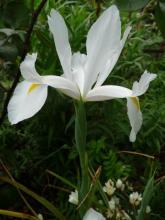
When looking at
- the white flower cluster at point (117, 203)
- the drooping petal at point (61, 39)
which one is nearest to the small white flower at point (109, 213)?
the white flower cluster at point (117, 203)

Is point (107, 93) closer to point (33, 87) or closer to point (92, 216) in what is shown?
point (33, 87)

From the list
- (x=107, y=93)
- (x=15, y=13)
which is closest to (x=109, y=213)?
(x=107, y=93)

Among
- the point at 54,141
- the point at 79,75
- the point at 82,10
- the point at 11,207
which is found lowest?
the point at 11,207

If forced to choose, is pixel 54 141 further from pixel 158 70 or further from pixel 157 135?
pixel 158 70

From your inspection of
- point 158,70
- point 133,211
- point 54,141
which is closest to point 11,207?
point 54,141

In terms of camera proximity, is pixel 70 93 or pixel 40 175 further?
pixel 40 175

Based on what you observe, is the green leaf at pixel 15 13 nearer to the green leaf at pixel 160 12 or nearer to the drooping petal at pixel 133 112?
the green leaf at pixel 160 12

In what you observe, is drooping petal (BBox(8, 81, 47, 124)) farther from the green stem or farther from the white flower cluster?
the white flower cluster
